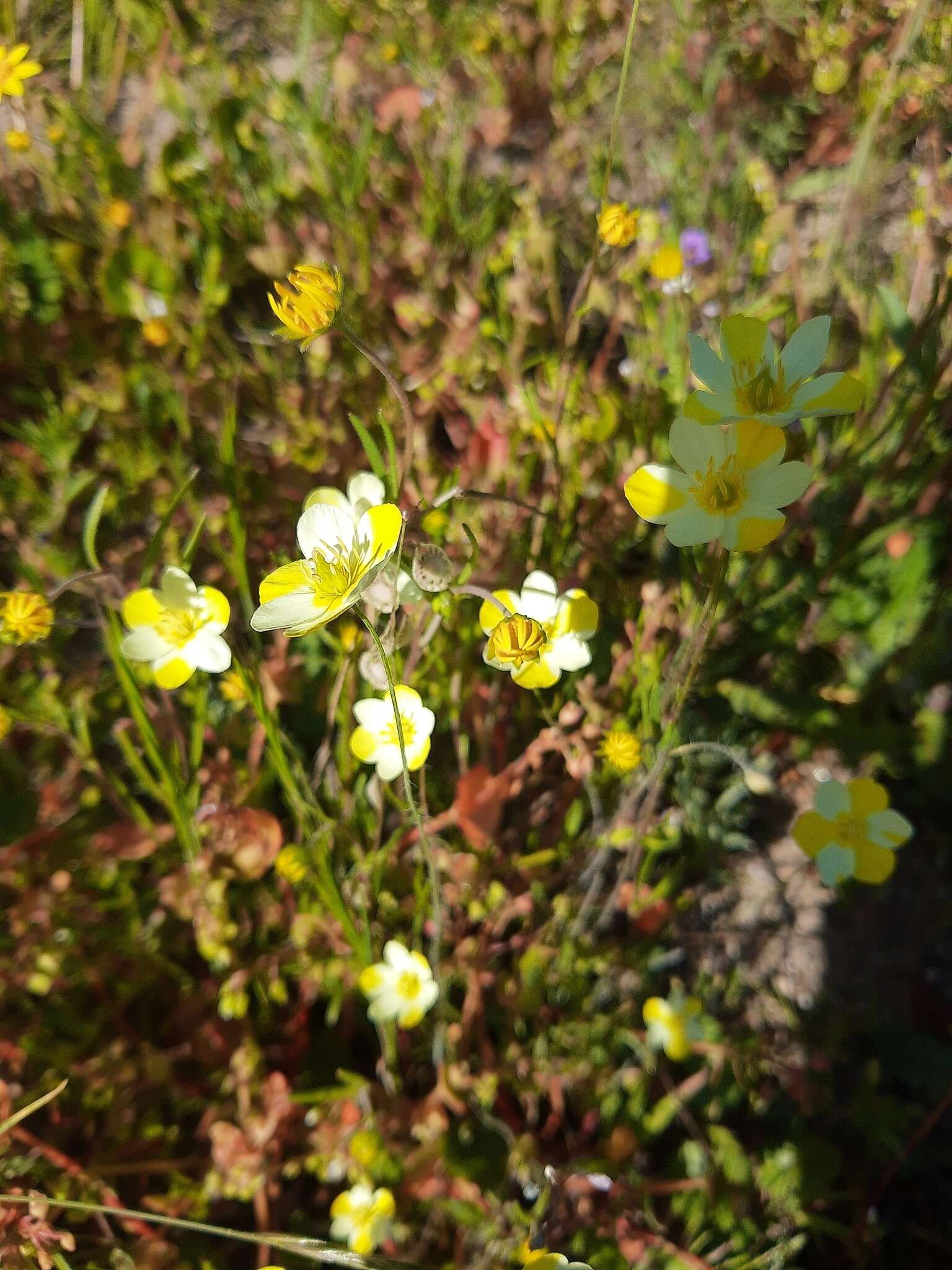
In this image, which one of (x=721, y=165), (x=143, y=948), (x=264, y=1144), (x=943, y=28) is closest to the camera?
(x=264, y=1144)

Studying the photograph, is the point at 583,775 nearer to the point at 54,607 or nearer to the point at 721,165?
the point at 54,607

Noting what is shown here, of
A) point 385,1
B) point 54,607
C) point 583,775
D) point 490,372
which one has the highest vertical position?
point 385,1

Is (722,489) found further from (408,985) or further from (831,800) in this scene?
(408,985)

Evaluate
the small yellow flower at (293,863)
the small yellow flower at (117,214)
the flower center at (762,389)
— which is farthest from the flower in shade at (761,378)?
the small yellow flower at (117,214)

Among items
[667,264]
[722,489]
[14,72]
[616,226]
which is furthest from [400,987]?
[14,72]

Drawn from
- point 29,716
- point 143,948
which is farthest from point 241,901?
point 29,716
